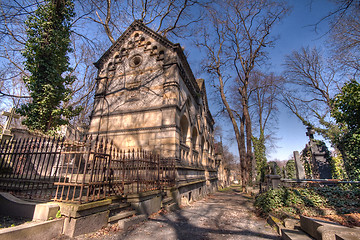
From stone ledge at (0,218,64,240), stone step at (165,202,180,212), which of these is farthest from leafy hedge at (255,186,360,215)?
stone ledge at (0,218,64,240)

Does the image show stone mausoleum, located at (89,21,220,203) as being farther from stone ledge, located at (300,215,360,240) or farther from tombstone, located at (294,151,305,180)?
stone ledge, located at (300,215,360,240)

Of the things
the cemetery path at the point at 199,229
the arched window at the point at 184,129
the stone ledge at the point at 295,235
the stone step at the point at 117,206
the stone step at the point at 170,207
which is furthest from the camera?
the arched window at the point at 184,129

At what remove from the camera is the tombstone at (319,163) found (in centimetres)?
1109

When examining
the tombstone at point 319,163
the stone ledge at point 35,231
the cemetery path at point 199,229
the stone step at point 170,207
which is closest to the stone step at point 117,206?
the cemetery path at point 199,229

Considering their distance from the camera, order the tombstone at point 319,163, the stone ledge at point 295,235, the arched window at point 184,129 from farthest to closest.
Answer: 1. the arched window at point 184,129
2. the tombstone at point 319,163
3. the stone ledge at point 295,235

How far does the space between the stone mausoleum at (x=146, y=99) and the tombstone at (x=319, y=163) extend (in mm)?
8250

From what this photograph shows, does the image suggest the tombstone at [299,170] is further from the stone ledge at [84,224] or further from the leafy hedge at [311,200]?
the stone ledge at [84,224]

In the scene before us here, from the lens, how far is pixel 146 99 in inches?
452

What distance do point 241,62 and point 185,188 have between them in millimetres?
13420

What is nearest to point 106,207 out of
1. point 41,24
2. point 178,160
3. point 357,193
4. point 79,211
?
point 79,211

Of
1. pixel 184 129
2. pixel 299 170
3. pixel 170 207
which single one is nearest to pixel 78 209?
pixel 170 207

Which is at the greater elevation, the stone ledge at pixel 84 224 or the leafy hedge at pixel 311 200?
the leafy hedge at pixel 311 200

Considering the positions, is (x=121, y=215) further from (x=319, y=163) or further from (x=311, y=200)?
(x=319, y=163)

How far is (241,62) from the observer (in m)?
17.2
